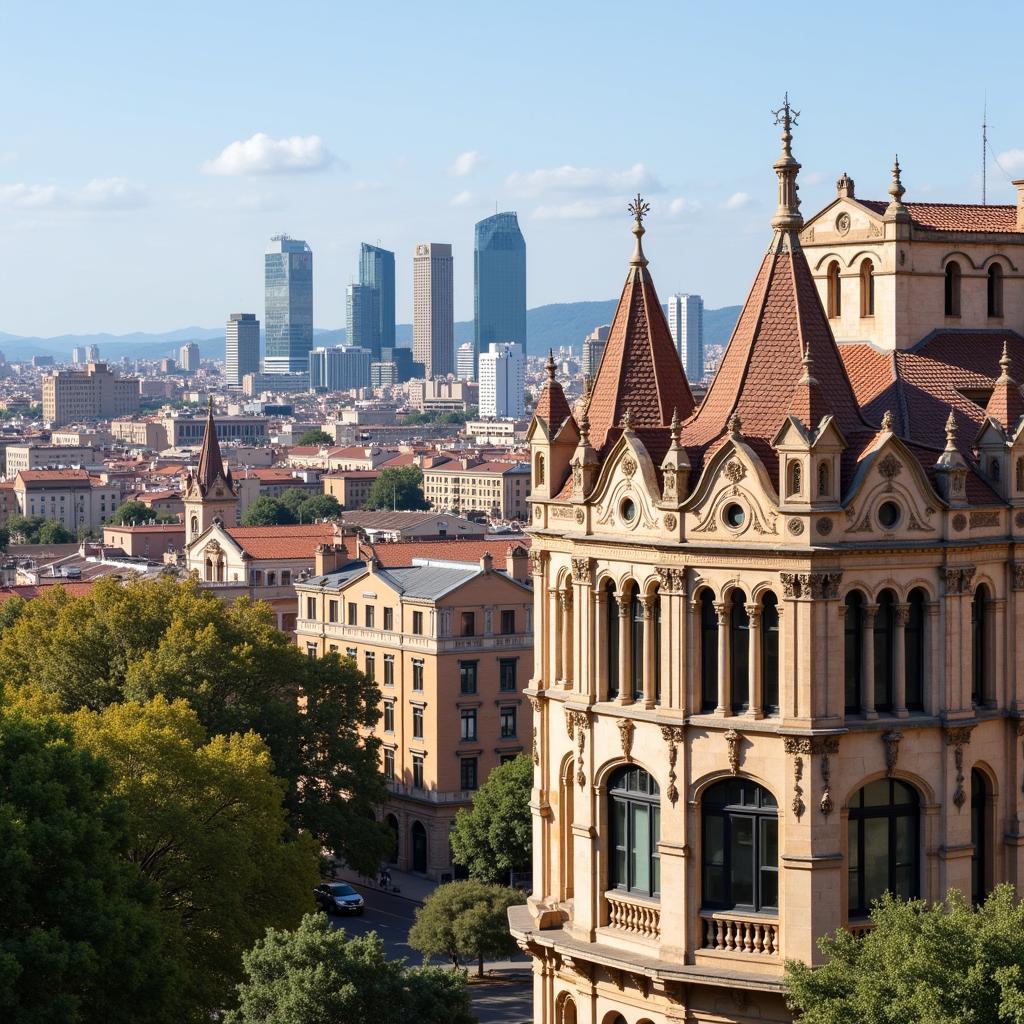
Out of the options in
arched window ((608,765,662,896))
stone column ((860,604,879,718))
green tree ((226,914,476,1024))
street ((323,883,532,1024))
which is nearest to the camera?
stone column ((860,604,879,718))

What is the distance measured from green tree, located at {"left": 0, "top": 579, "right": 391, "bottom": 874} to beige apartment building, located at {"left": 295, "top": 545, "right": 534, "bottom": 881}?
1543 centimetres

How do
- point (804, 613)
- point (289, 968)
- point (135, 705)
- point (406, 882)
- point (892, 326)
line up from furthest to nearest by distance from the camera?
1. point (406, 882)
2. point (135, 705)
3. point (289, 968)
4. point (892, 326)
5. point (804, 613)

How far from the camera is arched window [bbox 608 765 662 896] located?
46.9 metres

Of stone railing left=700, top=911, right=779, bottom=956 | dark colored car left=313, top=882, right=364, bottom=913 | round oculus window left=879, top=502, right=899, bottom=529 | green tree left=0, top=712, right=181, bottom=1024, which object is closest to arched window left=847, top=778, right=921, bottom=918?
stone railing left=700, top=911, right=779, bottom=956

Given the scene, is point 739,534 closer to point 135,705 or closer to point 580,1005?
point 580,1005

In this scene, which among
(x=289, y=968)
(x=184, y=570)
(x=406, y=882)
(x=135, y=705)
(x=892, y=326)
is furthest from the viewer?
(x=184, y=570)

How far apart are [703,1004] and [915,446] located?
12142mm

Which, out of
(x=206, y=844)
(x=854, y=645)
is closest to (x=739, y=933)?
(x=854, y=645)

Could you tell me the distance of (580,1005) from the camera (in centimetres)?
4853

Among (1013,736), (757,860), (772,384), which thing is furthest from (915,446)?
(757,860)

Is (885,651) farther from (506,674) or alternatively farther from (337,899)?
(506,674)

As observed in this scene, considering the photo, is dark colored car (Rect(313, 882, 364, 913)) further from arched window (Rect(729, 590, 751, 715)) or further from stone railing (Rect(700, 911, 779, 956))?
arched window (Rect(729, 590, 751, 715))

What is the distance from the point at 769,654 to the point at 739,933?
5551 millimetres

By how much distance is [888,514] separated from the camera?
45.4 meters
